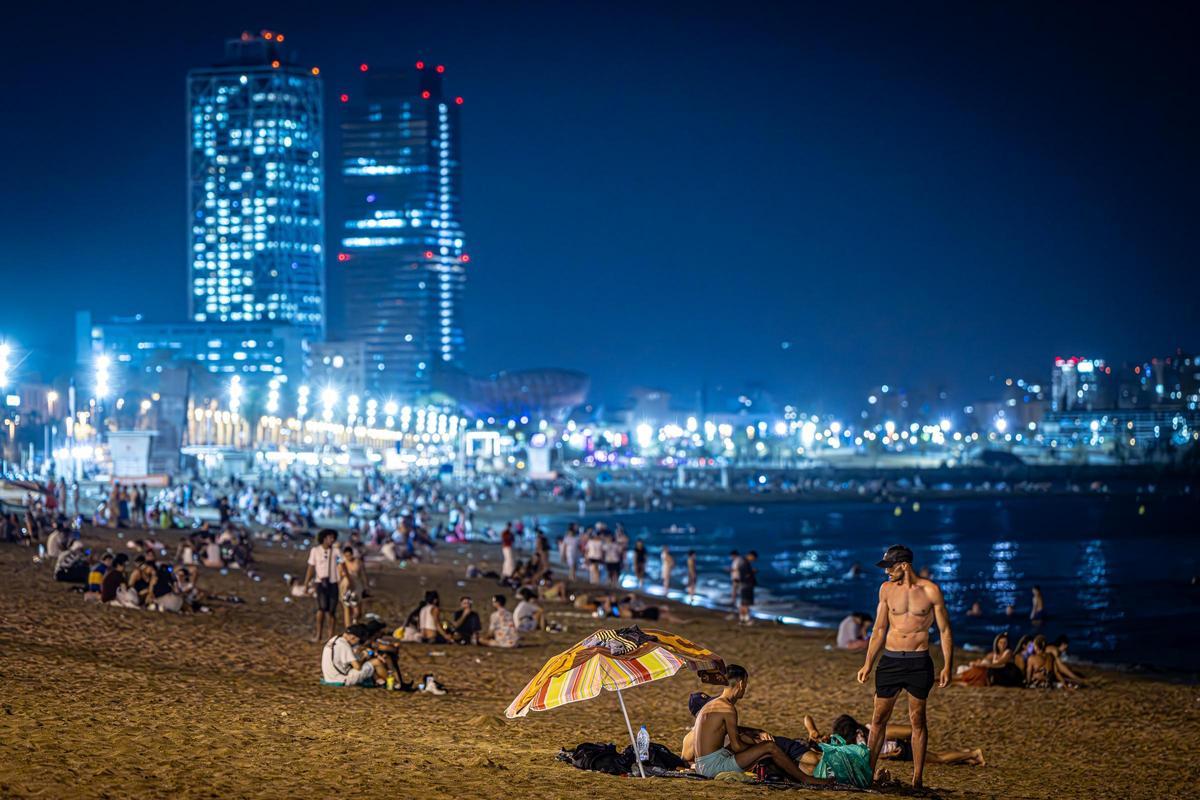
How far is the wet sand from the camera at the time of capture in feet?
25.3

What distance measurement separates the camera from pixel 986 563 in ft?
130

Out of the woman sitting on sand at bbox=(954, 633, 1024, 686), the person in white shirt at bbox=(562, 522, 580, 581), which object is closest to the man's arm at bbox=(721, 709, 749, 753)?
the woman sitting on sand at bbox=(954, 633, 1024, 686)

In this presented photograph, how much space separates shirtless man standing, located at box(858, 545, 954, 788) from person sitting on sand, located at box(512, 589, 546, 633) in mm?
10485

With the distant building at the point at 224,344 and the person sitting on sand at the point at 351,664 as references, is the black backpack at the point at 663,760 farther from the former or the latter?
the distant building at the point at 224,344

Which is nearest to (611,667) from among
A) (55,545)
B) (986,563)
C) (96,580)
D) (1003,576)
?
(96,580)

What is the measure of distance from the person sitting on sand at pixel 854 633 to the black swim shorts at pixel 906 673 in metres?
10.4

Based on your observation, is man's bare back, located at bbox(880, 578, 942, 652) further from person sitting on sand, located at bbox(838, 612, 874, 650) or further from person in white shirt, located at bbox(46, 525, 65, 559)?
person in white shirt, located at bbox(46, 525, 65, 559)

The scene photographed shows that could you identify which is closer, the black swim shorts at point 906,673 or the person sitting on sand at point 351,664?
the black swim shorts at point 906,673

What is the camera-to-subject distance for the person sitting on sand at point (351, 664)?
474 inches

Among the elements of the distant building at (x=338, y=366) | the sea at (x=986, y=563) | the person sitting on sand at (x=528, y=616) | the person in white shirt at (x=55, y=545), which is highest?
the distant building at (x=338, y=366)

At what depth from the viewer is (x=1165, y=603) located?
27.6m

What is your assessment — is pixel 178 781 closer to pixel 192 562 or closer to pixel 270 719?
pixel 270 719

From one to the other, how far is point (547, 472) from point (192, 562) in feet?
238

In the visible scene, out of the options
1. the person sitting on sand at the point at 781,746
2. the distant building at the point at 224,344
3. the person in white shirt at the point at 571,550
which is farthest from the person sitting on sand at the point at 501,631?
the distant building at the point at 224,344
